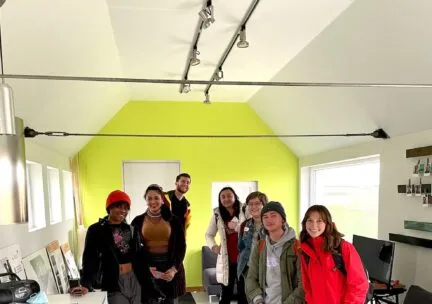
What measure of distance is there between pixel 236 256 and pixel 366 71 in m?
2.08

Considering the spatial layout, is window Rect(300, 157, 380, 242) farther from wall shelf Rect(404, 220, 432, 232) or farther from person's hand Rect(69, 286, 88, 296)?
person's hand Rect(69, 286, 88, 296)

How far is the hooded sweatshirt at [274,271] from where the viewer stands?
258 cm

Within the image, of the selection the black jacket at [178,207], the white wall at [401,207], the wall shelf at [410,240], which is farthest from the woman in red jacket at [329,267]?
the black jacket at [178,207]

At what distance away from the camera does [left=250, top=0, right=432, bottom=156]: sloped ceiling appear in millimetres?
2646

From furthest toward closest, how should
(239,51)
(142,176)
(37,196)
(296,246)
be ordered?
(142,176) → (37,196) → (239,51) → (296,246)

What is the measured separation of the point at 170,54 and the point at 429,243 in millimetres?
3097

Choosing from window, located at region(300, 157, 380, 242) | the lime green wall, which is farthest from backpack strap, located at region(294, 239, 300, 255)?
the lime green wall

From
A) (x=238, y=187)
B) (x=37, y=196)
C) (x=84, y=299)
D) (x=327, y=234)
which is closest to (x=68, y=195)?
(x=37, y=196)

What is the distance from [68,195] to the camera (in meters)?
5.61

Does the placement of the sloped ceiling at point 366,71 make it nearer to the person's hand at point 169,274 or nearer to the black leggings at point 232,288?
the black leggings at point 232,288

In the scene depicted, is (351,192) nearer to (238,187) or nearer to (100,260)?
(238,187)

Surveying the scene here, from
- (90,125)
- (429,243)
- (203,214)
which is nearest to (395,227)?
(429,243)

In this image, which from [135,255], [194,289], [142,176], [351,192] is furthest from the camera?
[142,176]

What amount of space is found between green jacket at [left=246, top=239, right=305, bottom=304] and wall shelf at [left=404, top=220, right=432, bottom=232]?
5.27ft
